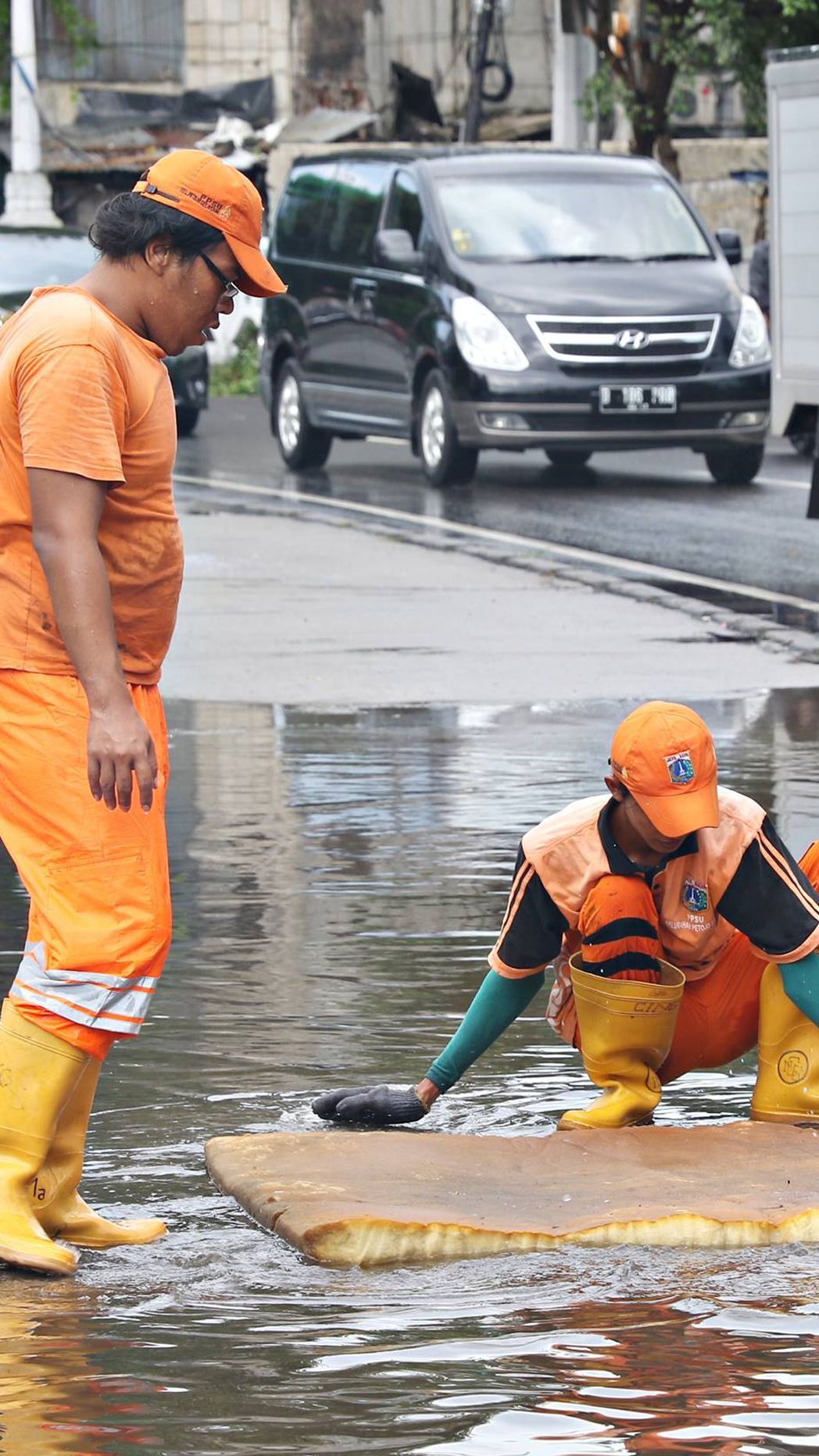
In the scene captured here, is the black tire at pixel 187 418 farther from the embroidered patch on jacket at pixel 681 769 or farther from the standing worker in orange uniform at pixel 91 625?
the standing worker in orange uniform at pixel 91 625

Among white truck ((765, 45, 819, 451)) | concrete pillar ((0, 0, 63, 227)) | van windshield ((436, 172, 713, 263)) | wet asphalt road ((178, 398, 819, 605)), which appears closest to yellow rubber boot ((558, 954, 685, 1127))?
wet asphalt road ((178, 398, 819, 605))

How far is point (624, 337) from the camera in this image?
17.0 m

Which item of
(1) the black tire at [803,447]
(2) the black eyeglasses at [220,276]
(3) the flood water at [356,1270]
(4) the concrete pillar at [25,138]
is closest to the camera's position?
(3) the flood water at [356,1270]

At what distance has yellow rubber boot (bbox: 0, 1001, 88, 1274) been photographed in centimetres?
424

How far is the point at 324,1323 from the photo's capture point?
155 inches

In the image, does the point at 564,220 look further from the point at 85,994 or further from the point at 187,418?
the point at 85,994

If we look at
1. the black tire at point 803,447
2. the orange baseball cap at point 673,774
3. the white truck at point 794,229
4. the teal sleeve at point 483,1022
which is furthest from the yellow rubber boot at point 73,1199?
the black tire at point 803,447

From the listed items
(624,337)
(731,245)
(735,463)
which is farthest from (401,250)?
(731,245)

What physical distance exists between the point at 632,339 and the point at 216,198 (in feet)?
42.4

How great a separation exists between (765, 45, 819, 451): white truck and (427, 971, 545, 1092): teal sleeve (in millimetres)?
8988

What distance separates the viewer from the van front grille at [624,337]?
16.9m

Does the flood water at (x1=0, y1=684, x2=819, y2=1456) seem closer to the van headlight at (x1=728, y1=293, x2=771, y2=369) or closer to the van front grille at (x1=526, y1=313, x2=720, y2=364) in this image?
the van front grille at (x1=526, y1=313, x2=720, y2=364)

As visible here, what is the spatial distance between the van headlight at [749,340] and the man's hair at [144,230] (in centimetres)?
1318

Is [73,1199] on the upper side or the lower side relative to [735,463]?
upper
